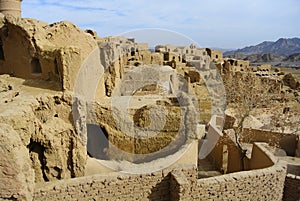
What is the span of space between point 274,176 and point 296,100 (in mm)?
18559

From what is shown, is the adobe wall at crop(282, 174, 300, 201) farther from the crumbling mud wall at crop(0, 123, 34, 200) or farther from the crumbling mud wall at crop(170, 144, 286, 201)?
the crumbling mud wall at crop(0, 123, 34, 200)

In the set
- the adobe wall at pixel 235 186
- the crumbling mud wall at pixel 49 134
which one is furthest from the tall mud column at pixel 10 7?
the adobe wall at pixel 235 186

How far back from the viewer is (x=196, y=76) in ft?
81.9

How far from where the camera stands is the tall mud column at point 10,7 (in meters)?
13.4

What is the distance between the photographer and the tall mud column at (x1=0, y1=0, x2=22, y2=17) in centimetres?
1339

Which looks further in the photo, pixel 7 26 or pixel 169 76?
pixel 169 76

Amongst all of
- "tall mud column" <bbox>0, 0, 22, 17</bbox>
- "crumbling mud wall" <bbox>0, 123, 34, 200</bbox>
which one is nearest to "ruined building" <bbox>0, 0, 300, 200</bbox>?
"crumbling mud wall" <bbox>0, 123, 34, 200</bbox>

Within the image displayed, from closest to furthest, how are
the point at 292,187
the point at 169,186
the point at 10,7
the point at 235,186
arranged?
the point at 169,186 → the point at 235,186 → the point at 292,187 → the point at 10,7

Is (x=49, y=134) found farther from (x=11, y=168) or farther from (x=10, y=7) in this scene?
(x=10, y=7)

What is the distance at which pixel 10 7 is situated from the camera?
44.5ft

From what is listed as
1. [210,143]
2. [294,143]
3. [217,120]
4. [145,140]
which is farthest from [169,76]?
[145,140]

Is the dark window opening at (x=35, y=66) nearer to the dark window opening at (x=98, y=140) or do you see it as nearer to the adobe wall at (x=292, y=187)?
the dark window opening at (x=98, y=140)

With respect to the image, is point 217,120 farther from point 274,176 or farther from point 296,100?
point 296,100

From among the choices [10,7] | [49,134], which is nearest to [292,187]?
[49,134]
